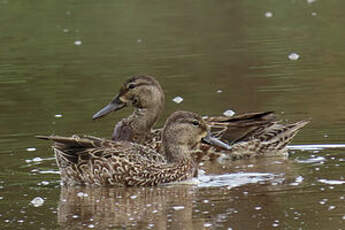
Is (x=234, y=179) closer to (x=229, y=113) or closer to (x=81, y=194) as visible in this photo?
(x=81, y=194)

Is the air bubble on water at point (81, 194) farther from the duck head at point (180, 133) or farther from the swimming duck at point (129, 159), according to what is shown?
the duck head at point (180, 133)

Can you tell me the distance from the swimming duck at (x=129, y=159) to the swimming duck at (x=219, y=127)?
99cm

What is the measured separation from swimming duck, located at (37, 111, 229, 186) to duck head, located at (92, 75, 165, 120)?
1199 millimetres

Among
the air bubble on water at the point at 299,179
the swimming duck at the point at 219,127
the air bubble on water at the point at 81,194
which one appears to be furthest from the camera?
the swimming duck at the point at 219,127

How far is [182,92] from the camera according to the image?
45.8 feet

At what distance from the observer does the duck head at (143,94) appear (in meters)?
11.2

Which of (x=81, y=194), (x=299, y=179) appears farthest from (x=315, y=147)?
(x=81, y=194)

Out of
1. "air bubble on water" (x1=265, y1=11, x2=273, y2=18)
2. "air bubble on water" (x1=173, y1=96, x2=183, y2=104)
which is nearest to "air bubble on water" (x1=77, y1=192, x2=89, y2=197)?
"air bubble on water" (x1=173, y1=96, x2=183, y2=104)

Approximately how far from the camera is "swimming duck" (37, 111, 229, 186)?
976 centimetres

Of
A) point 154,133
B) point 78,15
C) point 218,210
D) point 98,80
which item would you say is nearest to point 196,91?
point 98,80

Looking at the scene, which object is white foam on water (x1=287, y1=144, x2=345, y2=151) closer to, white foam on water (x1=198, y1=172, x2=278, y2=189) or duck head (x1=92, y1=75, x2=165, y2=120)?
Result: white foam on water (x1=198, y1=172, x2=278, y2=189)

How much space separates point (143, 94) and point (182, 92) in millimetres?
2707

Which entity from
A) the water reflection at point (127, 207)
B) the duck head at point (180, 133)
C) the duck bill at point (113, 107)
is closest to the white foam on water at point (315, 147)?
the duck head at point (180, 133)

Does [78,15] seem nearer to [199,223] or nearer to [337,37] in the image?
[337,37]
